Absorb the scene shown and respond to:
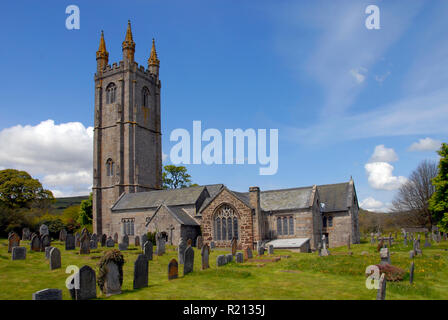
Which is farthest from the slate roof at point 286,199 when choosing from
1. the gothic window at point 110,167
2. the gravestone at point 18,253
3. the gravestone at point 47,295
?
the gravestone at point 47,295

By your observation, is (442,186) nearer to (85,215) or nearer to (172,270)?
(172,270)

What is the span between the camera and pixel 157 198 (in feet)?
144

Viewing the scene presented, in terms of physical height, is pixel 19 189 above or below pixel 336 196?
above

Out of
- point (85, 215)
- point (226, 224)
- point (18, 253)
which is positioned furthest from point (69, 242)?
point (85, 215)

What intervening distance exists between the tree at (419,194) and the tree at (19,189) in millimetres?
57043

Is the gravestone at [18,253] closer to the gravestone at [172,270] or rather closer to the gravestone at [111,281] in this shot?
the gravestone at [172,270]

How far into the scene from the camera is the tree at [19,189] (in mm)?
53781

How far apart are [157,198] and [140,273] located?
99.3 feet

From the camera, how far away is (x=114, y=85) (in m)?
55.4

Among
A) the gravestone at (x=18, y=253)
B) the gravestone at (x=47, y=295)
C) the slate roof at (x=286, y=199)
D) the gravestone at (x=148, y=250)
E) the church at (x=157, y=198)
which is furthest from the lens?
the slate roof at (x=286, y=199)

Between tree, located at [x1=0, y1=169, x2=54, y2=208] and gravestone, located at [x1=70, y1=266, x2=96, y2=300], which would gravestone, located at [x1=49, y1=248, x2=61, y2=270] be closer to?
gravestone, located at [x1=70, y1=266, x2=96, y2=300]
